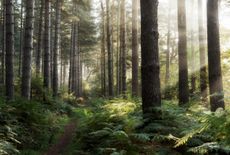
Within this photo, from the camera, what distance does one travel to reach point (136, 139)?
7.70 m

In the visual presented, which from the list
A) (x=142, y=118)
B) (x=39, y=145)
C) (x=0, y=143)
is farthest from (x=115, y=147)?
(x=39, y=145)

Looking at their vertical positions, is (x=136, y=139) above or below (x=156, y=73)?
below

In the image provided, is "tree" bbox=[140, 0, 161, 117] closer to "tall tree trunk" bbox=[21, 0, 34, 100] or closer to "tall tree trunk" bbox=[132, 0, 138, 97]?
"tall tree trunk" bbox=[21, 0, 34, 100]

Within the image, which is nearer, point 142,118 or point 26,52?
point 142,118

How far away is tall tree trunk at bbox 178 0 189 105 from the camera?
526 inches

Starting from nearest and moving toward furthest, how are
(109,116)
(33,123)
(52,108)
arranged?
(109,116) < (33,123) < (52,108)

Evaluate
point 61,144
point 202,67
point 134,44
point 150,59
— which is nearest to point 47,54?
point 134,44

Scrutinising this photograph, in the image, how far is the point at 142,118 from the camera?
8.41 m

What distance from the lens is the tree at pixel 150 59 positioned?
28.6ft

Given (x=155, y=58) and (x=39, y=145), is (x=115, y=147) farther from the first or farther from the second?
(x=39, y=145)

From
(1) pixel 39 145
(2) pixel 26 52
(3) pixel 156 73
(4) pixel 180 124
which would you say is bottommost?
(1) pixel 39 145

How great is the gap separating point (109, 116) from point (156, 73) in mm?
1806

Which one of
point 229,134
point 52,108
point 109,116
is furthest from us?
point 52,108

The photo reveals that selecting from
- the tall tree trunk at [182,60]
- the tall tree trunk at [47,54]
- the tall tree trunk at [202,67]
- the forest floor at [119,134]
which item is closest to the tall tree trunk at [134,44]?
the tall tree trunk at [202,67]
